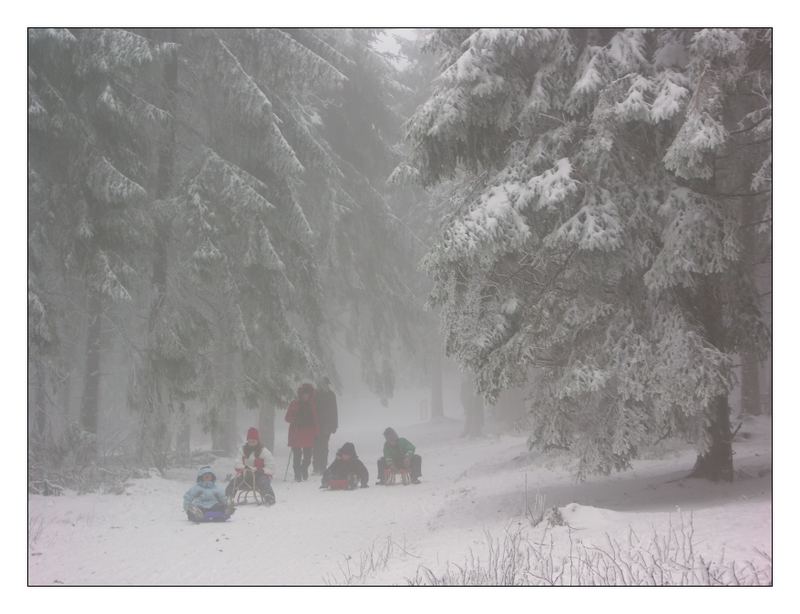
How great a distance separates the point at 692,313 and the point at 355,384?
4155 millimetres

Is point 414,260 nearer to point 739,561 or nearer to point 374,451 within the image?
point 374,451

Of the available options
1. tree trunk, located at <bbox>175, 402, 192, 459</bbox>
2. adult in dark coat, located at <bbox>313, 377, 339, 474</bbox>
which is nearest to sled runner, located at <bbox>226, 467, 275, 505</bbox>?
tree trunk, located at <bbox>175, 402, 192, 459</bbox>

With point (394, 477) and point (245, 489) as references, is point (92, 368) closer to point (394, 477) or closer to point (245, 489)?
point (245, 489)

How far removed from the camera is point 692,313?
619 centimetres

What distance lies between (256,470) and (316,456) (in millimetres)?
869

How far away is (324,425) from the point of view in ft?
26.3

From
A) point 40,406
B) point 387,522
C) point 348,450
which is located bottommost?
point 387,522

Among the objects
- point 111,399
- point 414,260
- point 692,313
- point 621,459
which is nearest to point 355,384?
point 414,260

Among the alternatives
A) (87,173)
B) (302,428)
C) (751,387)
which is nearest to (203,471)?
(302,428)

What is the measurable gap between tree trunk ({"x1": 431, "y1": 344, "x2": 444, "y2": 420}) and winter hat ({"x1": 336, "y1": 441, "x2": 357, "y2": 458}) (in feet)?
4.50

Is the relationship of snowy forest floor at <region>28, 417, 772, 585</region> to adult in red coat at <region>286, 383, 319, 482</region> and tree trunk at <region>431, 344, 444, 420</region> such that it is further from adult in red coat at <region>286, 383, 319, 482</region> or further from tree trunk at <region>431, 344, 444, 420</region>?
tree trunk at <region>431, 344, 444, 420</region>

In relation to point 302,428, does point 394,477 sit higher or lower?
lower

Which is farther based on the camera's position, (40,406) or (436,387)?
(436,387)

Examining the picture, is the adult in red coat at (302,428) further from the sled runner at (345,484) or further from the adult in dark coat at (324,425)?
the sled runner at (345,484)
